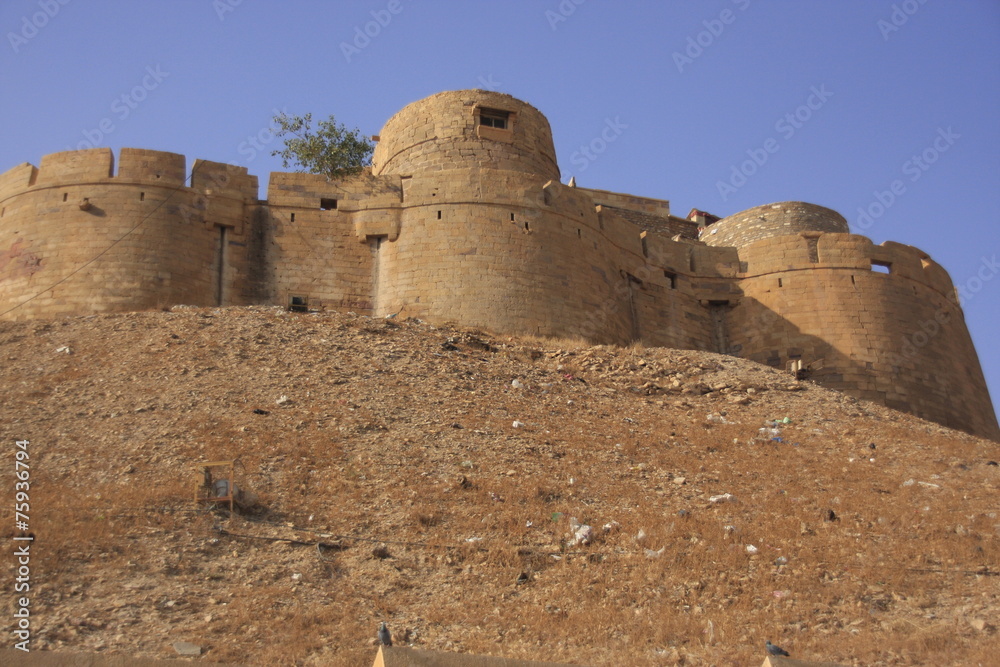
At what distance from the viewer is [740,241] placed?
22516 mm

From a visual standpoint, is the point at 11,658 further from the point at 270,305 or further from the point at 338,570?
the point at 270,305

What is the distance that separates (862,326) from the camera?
20.4m

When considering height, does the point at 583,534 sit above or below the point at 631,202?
below

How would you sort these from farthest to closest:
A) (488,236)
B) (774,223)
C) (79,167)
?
1. (774,223)
2. (488,236)
3. (79,167)

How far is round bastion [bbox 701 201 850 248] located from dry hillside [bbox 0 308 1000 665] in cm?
716

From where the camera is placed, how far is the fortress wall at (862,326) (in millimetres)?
20000

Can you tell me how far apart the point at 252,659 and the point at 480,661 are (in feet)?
7.27

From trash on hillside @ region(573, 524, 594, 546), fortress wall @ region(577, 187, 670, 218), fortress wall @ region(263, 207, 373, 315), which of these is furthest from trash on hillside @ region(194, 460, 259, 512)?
fortress wall @ region(577, 187, 670, 218)

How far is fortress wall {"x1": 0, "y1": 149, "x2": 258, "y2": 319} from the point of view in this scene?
17.2m

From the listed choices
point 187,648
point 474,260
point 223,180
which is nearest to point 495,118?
point 474,260

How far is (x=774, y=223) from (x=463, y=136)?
22.6 ft

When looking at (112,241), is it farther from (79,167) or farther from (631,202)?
(631,202)

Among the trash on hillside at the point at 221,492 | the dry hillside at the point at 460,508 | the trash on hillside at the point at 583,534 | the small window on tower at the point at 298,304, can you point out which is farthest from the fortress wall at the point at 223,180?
the trash on hillside at the point at 583,534

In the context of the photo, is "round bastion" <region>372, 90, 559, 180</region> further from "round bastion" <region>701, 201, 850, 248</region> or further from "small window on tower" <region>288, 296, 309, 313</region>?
"round bastion" <region>701, 201, 850, 248</region>
